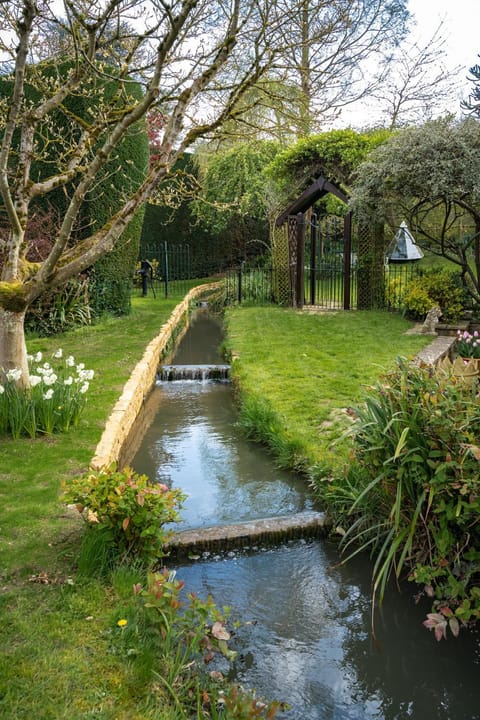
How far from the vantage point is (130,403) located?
588cm

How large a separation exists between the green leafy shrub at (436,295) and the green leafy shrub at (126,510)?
9104mm

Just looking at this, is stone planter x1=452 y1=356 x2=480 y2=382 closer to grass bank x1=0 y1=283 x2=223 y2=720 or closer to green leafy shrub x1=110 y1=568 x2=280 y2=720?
green leafy shrub x1=110 y1=568 x2=280 y2=720

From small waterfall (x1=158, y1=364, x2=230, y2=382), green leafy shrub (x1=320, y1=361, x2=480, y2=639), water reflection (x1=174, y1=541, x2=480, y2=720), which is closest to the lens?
water reflection (x1=174, y1=541, x2=480, y2=720)

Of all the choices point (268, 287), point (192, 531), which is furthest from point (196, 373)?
point (268, 287)

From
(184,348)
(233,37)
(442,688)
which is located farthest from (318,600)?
(184,348)

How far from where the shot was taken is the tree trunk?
186 inches

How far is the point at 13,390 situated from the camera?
15.1 ft

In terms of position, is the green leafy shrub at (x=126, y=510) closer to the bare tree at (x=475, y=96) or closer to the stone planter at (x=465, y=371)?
the stone planter at (x=465, y=371)

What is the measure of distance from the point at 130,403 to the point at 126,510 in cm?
306

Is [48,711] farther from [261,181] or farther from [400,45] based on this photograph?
[400,45]

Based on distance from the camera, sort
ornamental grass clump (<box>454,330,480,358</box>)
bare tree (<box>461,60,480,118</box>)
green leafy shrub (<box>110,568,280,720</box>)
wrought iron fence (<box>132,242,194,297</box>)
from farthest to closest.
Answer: wrought iron fence (<box>132,242,194,297</box>), bare tree (<box>461,60,480,118</box>), ornamental grass clump (<box>454,330,480,358</box>), green leafy shrub (<box>110,568,280,720</box>)

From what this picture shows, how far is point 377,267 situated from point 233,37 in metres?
8.80

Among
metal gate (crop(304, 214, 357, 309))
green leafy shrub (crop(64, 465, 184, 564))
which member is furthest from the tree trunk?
metal gate (crop(304, 214, 357, 309))

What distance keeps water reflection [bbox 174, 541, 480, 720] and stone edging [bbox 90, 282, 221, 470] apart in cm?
113
